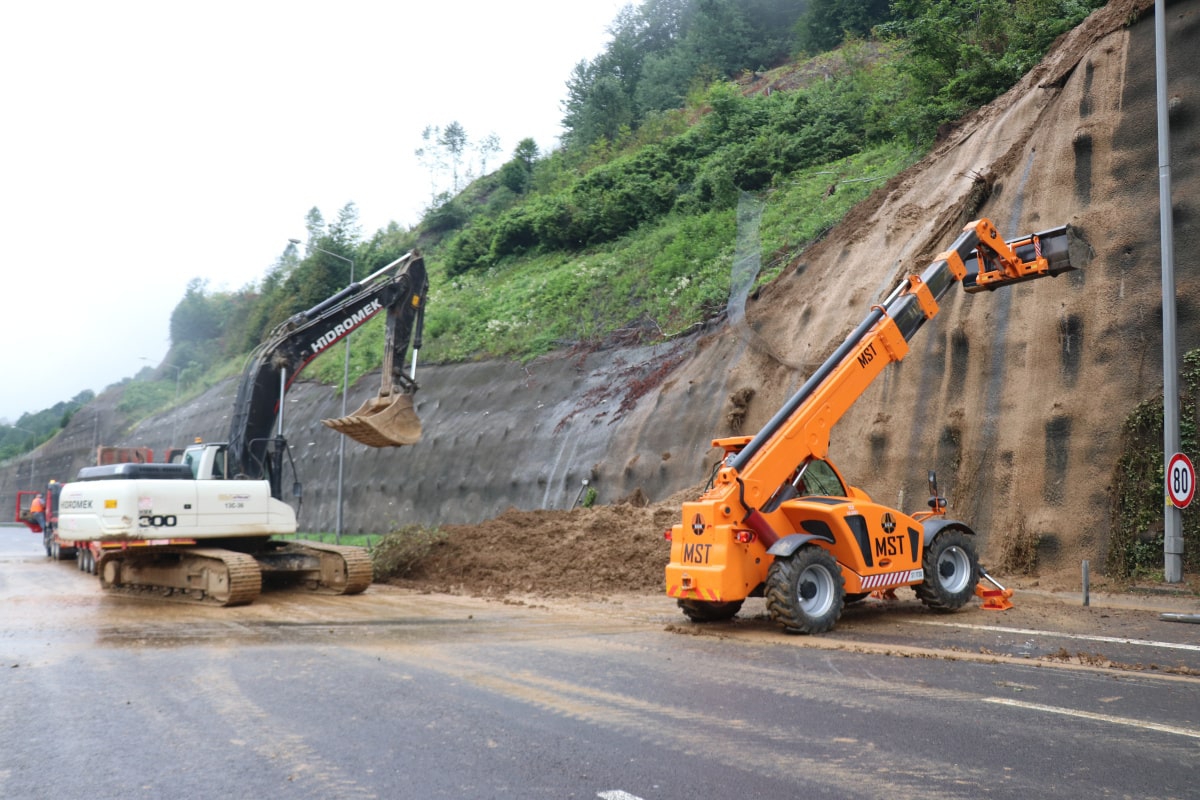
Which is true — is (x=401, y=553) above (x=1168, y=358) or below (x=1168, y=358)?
below

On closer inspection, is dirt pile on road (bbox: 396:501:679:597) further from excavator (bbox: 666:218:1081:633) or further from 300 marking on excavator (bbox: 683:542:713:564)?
300 marking on excavator (bbox: 683:542:713:564)

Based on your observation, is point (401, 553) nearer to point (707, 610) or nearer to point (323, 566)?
point (323, 566)

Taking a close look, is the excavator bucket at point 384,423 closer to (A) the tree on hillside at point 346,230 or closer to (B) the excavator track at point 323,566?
(B) the excavator track at point 323,566

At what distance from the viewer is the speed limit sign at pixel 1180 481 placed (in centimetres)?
1294

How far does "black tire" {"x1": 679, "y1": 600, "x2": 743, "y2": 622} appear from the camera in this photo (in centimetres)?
1150

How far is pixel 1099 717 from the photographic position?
644cm

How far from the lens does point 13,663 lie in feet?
30.5

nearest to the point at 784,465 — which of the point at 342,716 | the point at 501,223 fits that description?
the point at 342,716

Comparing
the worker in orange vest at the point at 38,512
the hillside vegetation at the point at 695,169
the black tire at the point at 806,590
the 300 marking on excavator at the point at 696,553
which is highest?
the hillside vegetation at the point at 695,169

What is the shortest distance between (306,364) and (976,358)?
12.5 m

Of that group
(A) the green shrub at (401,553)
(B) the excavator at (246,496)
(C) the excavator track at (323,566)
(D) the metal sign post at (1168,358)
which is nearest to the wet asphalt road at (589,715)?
(B) the excavator at (246,496)

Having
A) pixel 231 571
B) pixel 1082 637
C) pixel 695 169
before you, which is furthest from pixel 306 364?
pixel 695 169

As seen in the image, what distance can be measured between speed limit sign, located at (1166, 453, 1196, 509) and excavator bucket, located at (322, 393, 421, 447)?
1170cm

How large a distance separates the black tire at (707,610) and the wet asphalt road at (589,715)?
0.97ft
